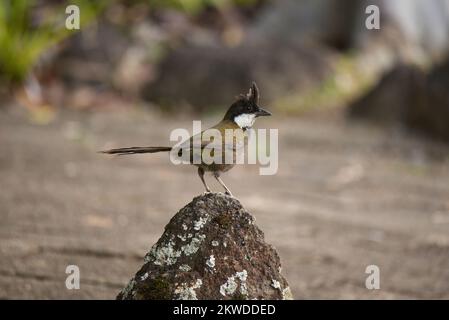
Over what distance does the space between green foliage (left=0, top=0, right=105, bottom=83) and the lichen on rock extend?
913cm

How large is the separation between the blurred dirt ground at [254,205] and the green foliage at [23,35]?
48.6 inches

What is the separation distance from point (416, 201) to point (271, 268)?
483cm

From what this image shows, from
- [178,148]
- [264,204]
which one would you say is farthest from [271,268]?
[264,204]

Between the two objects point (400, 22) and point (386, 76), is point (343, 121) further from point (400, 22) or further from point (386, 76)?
point (400, 22)

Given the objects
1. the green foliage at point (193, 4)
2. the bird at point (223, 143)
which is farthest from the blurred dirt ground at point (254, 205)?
the green foliage at point (193, 4)

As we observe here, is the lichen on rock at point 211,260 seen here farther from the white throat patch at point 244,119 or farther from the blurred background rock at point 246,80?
the blurred background rock at point 246,80

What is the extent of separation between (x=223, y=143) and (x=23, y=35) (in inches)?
381

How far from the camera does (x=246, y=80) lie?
12828mm

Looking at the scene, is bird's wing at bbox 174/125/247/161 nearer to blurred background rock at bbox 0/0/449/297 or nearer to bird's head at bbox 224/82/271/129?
bird's head at bbox 224/82/271/129

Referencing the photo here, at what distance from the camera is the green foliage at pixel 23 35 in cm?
1181

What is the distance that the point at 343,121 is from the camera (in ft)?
39.3

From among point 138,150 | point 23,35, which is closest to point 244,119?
point 138,150

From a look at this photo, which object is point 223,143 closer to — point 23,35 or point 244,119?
point 244,119
